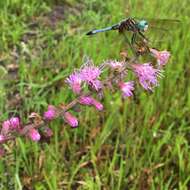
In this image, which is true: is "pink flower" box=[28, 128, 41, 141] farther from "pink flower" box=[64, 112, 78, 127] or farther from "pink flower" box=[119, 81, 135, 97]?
"pink flower" box=[119, 81, 135, 97]

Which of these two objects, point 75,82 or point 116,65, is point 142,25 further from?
point 75,82

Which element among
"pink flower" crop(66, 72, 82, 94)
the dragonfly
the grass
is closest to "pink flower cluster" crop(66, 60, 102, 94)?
"pink flower" crop(66, 72, 82, 94)

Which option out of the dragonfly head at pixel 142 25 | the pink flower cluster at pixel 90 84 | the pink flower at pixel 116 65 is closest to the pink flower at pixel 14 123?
the pink flower cluster at pixel 90 84

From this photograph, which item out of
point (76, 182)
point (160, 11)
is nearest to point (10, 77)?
point (76, 182)

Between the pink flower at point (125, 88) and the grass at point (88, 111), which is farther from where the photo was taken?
the grass at point (88, 111)

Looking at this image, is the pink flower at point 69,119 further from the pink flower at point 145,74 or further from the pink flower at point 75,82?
the pink flower at point 145,74

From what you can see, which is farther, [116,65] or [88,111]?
[88,111]

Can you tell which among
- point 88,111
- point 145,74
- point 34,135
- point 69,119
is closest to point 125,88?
point 145,74
